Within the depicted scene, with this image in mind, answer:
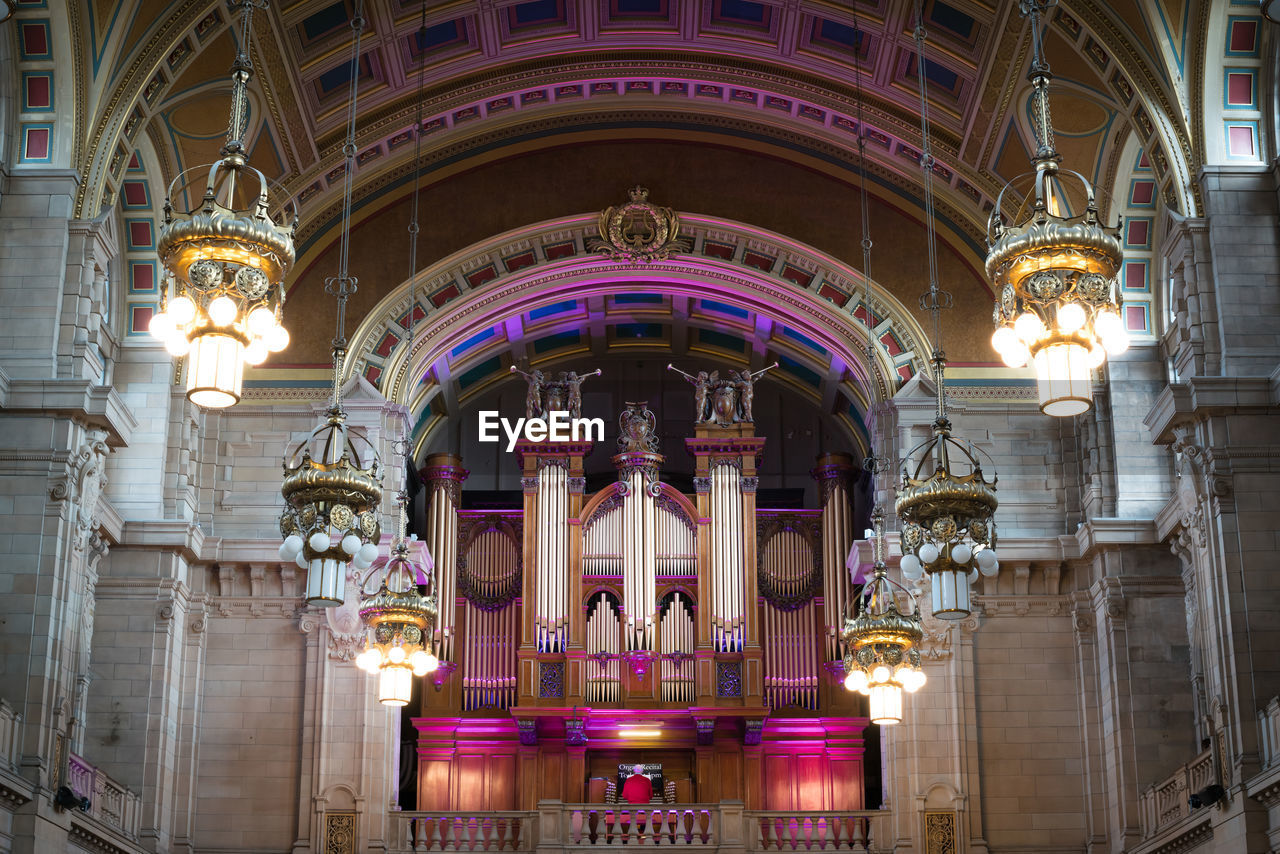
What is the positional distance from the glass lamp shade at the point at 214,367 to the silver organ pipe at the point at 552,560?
11.8m

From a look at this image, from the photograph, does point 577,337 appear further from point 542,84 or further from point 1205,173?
point 1205,173

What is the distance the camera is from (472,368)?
24.1 metres

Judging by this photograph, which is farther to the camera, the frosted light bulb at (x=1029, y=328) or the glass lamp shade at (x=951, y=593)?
the glass lamp shade at (x=951, y=593)

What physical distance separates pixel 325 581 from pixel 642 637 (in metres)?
9.97

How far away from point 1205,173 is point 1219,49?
49.5 inches

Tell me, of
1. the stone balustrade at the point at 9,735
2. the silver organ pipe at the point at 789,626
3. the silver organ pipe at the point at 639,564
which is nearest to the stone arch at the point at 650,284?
the silver organ pipe at the point at 789,626

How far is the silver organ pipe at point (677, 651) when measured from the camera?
21641mm

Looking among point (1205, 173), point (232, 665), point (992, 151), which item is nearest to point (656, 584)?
point (232, 665)

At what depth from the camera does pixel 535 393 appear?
76.6 ft

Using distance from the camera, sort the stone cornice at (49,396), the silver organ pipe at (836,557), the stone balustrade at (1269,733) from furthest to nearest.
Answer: the silver organ pipe at (836,557) < the stone cornice at (49,396) < the stone balustrade at (1269,733)

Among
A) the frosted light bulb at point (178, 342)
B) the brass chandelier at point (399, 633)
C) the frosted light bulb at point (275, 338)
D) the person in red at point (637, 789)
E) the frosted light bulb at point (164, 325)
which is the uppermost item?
the frosted light bulb at point (275, 338)

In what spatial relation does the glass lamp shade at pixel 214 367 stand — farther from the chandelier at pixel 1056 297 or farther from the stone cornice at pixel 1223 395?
the stone cornice at pixel 1223 395

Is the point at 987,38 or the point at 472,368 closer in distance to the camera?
the point at 987,38

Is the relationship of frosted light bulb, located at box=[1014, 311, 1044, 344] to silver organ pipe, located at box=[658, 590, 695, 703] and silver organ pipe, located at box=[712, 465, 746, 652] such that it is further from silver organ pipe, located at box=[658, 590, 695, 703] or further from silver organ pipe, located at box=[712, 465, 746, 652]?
silver organ pipe, located at box=[658, 590, 695, 703]
